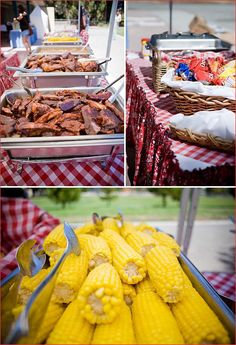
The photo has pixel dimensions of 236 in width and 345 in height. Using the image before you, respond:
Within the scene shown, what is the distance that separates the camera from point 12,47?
4.45ft

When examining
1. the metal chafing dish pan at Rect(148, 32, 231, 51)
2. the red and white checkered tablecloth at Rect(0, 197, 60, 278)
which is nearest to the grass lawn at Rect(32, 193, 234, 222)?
the red and white checkered tablecloth at Rect(0, 197, 60, 278)

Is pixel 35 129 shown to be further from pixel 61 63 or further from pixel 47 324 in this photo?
pixel 47 324

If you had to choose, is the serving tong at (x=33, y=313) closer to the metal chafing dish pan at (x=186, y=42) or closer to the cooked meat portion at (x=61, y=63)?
the cooked meat portion at (x=61, y=63)

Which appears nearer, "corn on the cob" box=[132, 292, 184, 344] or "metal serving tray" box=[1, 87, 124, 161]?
"corn on the cob" box=[132, 292, 184, 344]

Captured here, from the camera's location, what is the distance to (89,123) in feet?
4.45

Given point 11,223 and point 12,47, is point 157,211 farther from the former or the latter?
point 12,47

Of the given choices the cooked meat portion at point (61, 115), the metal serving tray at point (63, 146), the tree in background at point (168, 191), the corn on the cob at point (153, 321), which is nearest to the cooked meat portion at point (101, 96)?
the cooked meat portion at point (61, 115)

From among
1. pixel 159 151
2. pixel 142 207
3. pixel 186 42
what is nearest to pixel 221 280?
pixel 159 151

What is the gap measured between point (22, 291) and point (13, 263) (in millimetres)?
382

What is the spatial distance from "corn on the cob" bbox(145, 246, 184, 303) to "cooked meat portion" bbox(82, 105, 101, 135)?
499 millimetres

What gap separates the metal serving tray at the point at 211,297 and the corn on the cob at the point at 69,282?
272 mm

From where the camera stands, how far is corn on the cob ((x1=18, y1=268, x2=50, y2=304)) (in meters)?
0.87

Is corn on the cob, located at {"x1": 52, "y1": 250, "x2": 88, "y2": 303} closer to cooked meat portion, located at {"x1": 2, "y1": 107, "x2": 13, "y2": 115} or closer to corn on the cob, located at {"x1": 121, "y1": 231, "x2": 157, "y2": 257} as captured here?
corn on the cob, located at {"x1": 121, "y1": 231, "x2": 157, "y2": 257}

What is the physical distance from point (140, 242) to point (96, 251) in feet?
0.51
